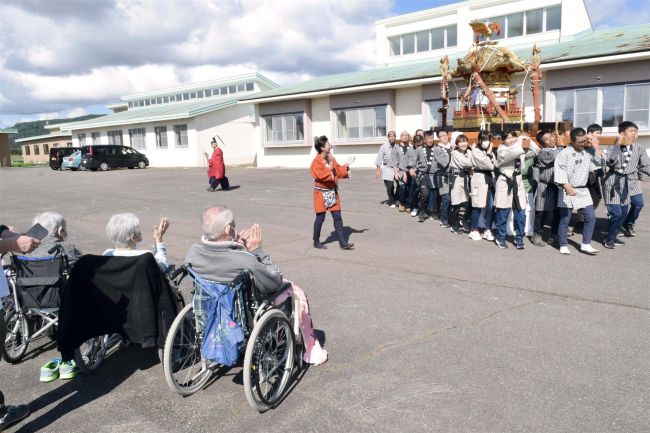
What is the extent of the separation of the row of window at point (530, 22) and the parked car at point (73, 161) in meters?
24.1

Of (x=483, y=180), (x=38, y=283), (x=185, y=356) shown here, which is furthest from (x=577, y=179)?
(x=38, y=283)

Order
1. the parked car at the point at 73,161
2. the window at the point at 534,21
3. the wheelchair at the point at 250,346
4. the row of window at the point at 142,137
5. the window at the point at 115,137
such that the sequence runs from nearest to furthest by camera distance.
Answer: the wheelchair at the point at 250,346 → the window at the point at 534,21 → the parked car at the point at 73,161 → the row of window at the point at 142,137 → the window at the point at 115,137

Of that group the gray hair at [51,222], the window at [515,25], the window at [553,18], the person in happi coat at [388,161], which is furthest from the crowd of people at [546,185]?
the window at [515,25]

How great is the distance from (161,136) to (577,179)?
94.6 ft

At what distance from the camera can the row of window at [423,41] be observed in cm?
2833

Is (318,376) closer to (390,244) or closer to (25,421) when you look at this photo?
(25,421)

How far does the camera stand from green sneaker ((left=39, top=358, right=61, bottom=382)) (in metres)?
4.00

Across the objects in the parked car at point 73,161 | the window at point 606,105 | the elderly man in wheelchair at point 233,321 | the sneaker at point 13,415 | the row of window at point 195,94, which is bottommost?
the sneaker at point 13,415

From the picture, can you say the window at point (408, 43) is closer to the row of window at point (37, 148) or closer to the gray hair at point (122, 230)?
the gray hair at point (122, 230)

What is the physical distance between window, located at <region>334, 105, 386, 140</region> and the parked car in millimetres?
16407

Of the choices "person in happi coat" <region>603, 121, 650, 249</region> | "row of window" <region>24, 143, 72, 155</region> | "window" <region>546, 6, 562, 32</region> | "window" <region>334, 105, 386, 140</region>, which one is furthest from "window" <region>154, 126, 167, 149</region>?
"person in happi coat" <region>603, 121, 650, 249</region>

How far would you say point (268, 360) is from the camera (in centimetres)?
356

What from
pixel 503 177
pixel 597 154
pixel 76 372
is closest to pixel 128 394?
pixel 76 372

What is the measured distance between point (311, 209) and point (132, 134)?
86.1 ft
